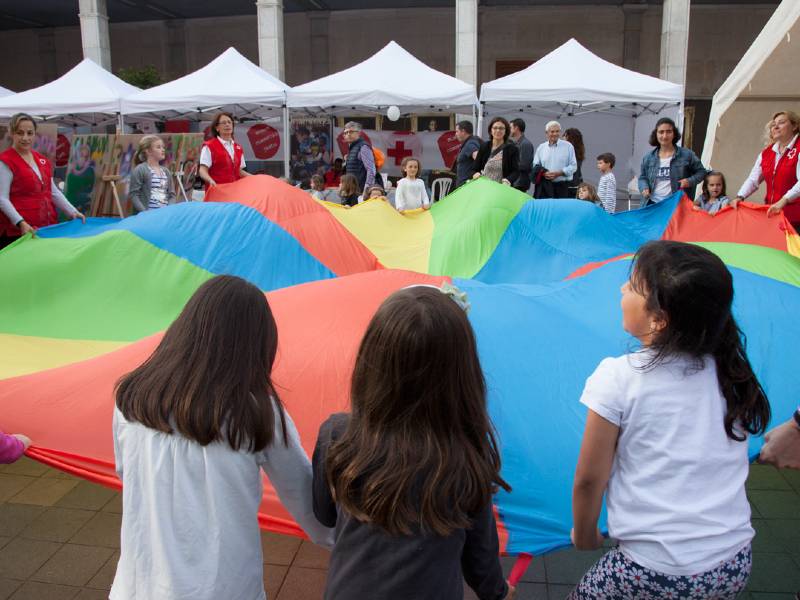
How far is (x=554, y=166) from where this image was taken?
7645 millimetres

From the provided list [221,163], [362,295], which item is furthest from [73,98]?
[362,295]

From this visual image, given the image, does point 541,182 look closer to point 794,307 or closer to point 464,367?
point 794,307

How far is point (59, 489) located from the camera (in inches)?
123

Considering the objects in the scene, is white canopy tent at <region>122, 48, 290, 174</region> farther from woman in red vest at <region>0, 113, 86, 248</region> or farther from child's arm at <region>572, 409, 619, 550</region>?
child's arm at <region>572, 409, 619, 550</region>

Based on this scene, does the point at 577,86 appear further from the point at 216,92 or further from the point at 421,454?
the point at 421,454

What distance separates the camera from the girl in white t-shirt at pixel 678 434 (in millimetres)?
1271

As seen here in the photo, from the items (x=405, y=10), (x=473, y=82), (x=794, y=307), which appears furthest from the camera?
(x=405, y=10)

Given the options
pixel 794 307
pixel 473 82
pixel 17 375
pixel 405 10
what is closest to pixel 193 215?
pixel 17 375

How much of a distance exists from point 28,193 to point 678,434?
4.06m

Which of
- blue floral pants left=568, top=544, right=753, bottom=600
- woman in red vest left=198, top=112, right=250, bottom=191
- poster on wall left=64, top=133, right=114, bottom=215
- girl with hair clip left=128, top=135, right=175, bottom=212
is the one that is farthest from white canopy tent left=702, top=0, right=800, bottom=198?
blue floral pants left=568, top=544, right=753, bottom=600

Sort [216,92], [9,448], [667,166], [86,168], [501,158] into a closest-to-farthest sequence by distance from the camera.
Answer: [9,448]
[667,166]
[86,168]
[501,158]
[216,92]

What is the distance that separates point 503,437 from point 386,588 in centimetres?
104

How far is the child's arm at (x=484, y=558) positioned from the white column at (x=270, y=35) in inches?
610

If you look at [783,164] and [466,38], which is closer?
[783,164]
